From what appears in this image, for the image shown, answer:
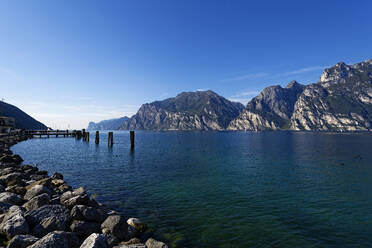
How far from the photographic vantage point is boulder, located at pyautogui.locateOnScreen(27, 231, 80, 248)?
7.94 meters

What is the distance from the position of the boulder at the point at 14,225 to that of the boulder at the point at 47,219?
0.42 meters

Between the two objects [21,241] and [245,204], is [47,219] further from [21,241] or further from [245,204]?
[245,204]

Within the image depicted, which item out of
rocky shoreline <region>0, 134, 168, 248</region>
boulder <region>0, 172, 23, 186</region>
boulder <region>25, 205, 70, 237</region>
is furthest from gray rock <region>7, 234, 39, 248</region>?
boulder <region>0, 172, 23, 186</region>

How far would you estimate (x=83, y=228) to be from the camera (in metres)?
11.2

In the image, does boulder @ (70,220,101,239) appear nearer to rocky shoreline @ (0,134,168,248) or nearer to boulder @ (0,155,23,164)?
rocky shoreline @ (0,134,168,248)

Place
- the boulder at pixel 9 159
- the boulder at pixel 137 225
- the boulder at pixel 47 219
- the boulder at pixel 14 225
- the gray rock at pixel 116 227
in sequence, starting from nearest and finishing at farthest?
1. the boulder at pixel 14 225
2. the boulder at pixel 47 219
3. the gray rock at pixel 116 227
4. the boulder at pixel 137 225
5. the boulder at pixel 9 159

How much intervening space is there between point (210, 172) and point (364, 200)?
18064 mm

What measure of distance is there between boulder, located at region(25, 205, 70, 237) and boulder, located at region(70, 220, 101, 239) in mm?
572

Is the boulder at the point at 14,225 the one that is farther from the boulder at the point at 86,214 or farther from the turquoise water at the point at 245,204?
the turquoise water at the point at 245,204

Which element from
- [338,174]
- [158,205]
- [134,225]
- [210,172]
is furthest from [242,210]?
[338,174]

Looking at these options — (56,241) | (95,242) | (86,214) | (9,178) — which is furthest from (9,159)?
(95,242)

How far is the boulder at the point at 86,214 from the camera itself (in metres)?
12.0

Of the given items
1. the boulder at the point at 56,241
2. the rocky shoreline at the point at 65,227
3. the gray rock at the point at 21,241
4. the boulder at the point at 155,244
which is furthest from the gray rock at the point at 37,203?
the boulder at the point at 155,244

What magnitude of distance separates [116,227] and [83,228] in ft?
6.26
